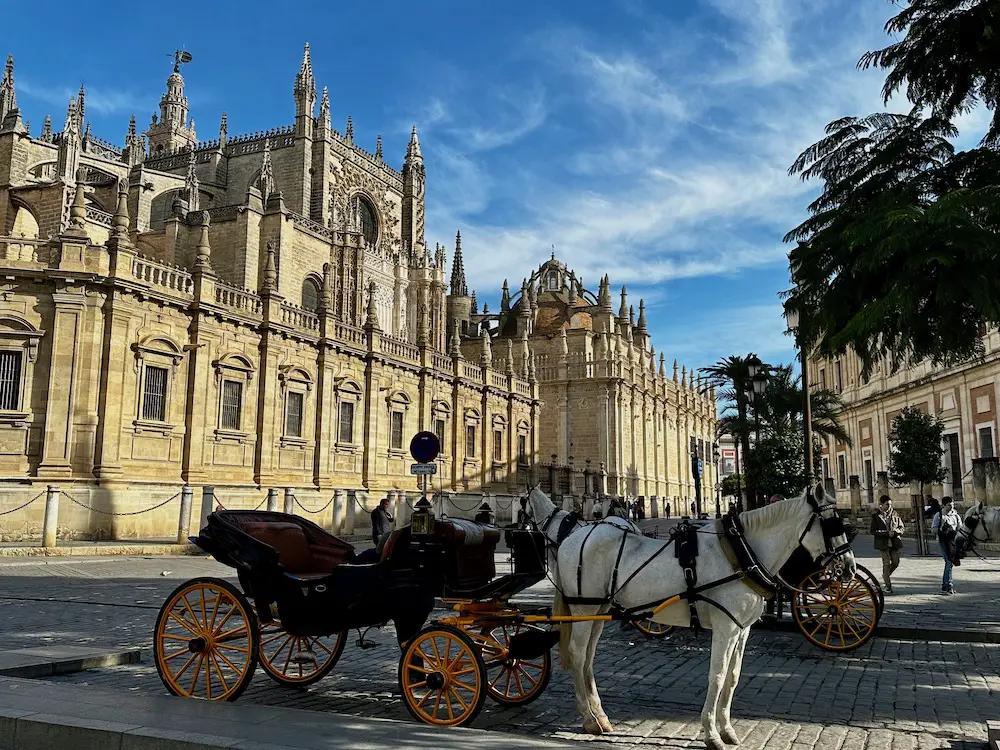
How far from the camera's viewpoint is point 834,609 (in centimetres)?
858

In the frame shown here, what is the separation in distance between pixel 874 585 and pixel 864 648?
70cm

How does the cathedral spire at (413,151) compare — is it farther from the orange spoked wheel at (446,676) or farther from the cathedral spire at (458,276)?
the orange spoked wheel at (446,676)

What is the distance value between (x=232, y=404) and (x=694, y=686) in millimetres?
19610

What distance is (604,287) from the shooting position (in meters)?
65.0

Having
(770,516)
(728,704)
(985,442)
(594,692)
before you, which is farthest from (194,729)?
(985,442)

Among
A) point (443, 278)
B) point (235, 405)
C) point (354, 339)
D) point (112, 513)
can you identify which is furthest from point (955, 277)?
point (443, 278)

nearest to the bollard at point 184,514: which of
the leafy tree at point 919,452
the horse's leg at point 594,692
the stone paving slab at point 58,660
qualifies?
the stone paving slab at point 58,660

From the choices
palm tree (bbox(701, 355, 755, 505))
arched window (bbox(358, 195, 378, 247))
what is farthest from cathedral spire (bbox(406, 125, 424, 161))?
palm tree (bbox(701, 355, 755, 505))

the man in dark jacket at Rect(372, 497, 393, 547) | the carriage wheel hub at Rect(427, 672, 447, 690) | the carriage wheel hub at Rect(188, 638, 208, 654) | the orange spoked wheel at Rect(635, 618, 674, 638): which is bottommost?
the orange spoked wheel at Rect(635, 618, 674, 638)

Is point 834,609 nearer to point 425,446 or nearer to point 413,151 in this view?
point 425,446

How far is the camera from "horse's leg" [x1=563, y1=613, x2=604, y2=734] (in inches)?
206

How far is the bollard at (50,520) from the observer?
1753cm

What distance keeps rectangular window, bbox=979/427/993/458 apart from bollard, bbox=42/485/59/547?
28.9 metres

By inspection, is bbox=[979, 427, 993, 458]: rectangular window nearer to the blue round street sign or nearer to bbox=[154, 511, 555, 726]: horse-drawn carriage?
the blue round street sign
